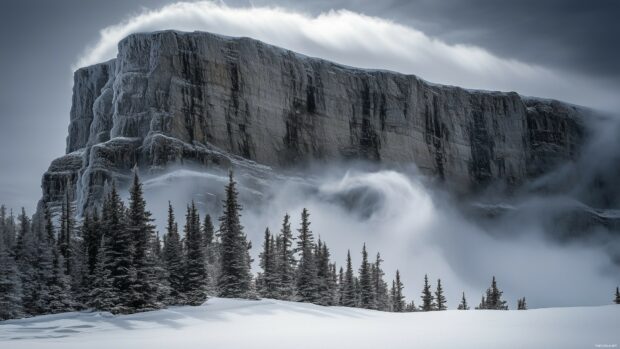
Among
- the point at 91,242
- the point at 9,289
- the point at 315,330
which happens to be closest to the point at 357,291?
the point at 91,242

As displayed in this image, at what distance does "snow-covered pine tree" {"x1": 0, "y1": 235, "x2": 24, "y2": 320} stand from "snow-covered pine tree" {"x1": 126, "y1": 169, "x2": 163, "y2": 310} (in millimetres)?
9412

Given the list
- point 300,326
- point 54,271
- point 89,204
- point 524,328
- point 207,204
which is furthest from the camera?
point 207,204

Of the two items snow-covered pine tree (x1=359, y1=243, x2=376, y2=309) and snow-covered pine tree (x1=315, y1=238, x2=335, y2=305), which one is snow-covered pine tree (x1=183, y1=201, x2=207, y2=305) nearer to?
snow-covered pine tree (x1=315, y1=238, x2=335, y2=305)

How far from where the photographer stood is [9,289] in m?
40.0

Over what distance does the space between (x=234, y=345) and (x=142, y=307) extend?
57.1 feet

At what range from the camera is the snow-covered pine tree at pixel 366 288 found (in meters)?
74.0

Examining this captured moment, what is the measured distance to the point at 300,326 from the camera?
22406mm

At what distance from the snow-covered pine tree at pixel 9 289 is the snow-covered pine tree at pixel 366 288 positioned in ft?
137

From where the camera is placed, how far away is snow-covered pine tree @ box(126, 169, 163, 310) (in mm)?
33531

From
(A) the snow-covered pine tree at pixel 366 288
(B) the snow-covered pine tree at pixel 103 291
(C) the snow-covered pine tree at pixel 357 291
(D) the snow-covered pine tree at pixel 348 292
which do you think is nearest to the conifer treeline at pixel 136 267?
(B) the snow-covered pine tree at pixel 103 291

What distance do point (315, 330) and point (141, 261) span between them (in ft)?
54.7

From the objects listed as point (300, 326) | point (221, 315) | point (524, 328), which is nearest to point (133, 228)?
point (221, 315)

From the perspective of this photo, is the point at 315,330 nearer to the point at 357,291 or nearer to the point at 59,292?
the point at 59,292

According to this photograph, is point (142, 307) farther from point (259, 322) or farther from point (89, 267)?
point (89, 267)
